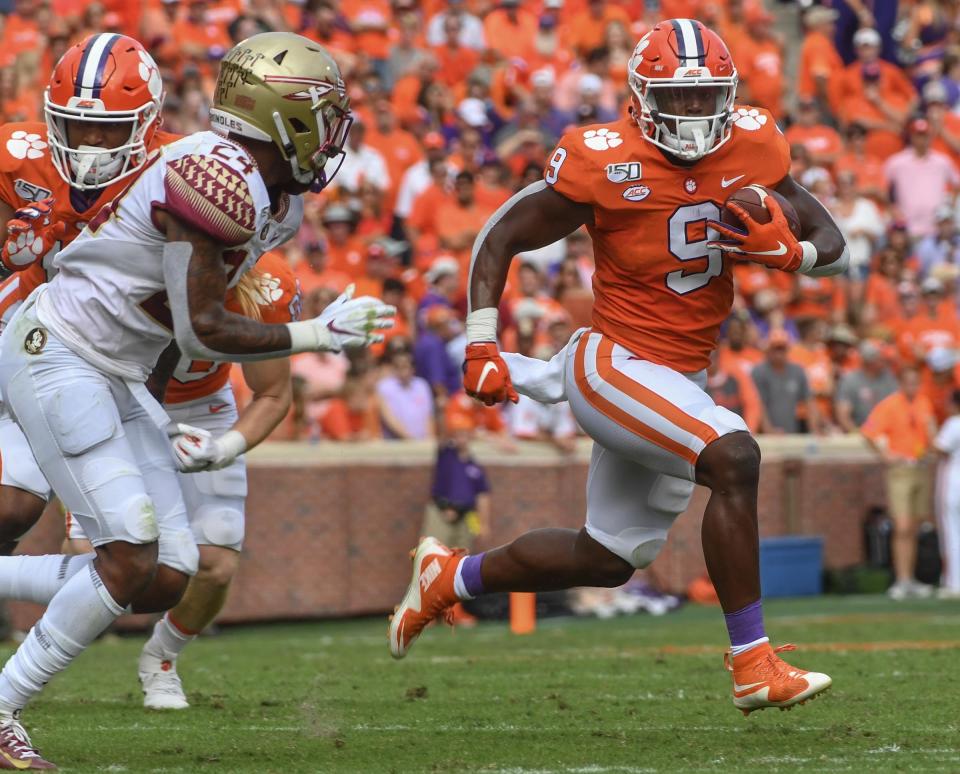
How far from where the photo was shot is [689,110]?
5.42 metres

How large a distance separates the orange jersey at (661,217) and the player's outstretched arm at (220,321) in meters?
1.03

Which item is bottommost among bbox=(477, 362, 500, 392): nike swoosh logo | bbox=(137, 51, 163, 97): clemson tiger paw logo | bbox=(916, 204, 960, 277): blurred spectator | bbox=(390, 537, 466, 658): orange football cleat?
bbox=(390, 537, 466, 658): orange football cleat

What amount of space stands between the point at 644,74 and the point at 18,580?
2457 mm

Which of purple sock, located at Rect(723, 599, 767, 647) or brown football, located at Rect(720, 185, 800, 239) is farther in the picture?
brown football, located at Rect(720, 185, 800, 239)

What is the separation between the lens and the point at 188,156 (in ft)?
15.3

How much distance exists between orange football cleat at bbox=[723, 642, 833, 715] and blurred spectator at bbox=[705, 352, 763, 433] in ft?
23.2

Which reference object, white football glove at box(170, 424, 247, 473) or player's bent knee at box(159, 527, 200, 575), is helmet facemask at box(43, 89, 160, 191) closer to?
white football glove at box(170, 424, 247, 473)

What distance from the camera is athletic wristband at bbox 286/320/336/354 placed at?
4.71 m

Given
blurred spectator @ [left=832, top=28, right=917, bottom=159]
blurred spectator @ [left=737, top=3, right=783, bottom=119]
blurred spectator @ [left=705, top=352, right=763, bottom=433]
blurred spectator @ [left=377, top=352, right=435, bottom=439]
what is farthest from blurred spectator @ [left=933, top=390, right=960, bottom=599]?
blurred spectator @ [left=832, top=28, right=917, bottom=159]

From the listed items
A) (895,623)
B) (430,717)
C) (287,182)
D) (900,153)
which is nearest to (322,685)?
(430,717)

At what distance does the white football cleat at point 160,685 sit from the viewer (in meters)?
6.25

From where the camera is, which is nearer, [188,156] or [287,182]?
[188,156]

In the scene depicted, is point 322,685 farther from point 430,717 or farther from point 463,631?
point 463,631

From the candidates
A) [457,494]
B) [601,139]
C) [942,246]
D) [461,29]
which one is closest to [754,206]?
[601,139]
